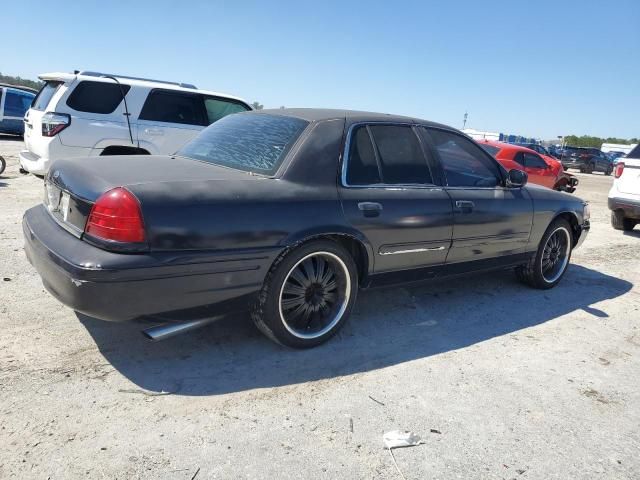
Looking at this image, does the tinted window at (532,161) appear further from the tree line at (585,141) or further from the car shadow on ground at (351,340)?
the tree line at (585,141)

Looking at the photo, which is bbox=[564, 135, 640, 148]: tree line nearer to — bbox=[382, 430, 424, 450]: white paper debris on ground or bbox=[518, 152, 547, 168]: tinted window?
bbox=[518, 152, 547, 168]: tinted window

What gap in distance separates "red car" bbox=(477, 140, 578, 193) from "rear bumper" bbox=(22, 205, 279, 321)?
9.33 m

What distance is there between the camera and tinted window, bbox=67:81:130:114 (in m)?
6.62

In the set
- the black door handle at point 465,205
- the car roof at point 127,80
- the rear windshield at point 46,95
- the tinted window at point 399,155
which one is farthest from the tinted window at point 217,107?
the black door handle at point 465,205

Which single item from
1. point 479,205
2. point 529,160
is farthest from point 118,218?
point 529,160

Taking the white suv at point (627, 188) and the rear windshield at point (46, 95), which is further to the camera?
the white suv at point (627, 188)

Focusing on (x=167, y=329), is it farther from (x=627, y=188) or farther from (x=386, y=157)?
(x=627, y=188)

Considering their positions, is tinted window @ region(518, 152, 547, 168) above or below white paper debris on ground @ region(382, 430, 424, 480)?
above

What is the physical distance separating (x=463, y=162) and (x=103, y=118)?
4853 millimetres

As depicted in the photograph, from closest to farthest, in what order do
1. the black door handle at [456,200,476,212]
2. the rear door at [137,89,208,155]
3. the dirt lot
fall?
the dirt lot → the black door handle at [456,200,476,212] → the rear door at [137,89,208,155]

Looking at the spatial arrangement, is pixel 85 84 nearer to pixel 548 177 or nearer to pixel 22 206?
pixel 22 206

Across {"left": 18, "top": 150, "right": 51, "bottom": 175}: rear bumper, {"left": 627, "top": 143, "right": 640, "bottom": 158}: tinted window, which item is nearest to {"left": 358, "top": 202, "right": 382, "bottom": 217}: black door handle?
{"left": 18, "top": 150, "right": 51, "bottom": 175}: rear bumper

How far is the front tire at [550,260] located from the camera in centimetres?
500

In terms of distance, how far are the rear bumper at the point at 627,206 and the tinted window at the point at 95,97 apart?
26.1 feet
